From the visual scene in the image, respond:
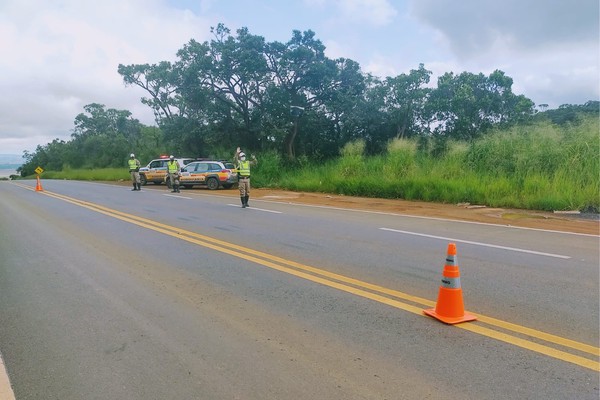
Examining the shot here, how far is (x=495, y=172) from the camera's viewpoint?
17375mm

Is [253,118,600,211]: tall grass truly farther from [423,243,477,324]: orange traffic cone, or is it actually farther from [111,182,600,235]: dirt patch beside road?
[423,243,477,324]: orange traffic cone

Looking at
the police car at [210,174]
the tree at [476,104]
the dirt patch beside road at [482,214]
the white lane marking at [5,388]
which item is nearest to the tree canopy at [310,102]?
the tree at [476,104]

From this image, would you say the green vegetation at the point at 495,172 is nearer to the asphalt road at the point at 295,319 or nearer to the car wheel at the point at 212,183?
the car wheel at the point at 212,183

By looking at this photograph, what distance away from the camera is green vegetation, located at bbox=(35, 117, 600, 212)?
14219mm

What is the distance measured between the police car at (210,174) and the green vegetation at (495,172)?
3663 mm

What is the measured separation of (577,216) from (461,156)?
719 centimetres

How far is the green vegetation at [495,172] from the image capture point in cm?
1422

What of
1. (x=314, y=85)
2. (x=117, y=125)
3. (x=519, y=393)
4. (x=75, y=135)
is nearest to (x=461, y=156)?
(x=314, y=85)

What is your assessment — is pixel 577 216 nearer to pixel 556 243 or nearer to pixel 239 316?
pixel 556 243

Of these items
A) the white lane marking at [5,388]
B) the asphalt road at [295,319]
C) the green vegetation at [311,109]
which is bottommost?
the white lane marking at [5,388]

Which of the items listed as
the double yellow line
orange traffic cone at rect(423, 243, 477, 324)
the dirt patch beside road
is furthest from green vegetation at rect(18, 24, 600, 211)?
orange traffic cone at rect(423, 243, 477, 324)

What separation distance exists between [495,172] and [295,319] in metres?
15.0

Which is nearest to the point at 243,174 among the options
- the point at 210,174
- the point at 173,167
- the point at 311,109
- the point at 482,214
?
the point at 482,214

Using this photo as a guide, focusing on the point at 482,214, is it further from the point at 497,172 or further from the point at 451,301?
the point at 451,301
